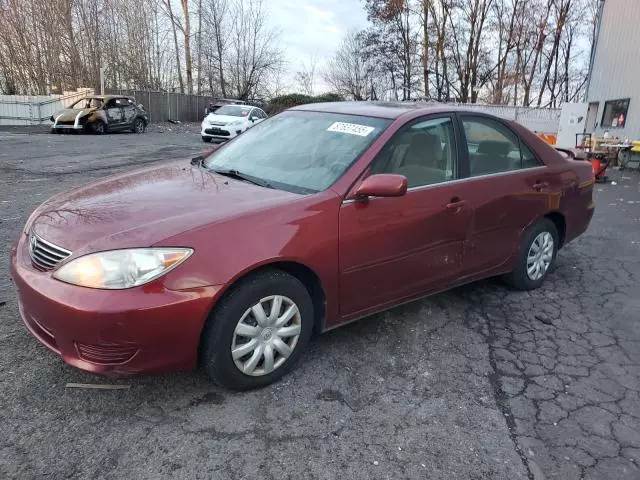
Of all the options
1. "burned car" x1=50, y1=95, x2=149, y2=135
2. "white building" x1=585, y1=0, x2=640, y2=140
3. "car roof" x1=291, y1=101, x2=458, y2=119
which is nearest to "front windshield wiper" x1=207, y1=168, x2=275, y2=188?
"car roof" x1=291, y1=101, x2=458, y2=119

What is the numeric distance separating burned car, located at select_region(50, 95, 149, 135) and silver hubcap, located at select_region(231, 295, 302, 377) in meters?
18.2

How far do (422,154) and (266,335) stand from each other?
5.53 feet

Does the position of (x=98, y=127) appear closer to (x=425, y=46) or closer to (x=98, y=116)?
(x=98, y=116)

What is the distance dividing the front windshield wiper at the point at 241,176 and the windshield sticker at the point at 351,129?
0.67 meters

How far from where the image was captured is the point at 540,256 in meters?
4.59

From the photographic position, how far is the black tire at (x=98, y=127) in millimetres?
18781

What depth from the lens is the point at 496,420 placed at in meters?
2.76

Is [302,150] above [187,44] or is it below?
below

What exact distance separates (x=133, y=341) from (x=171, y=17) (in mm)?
38650

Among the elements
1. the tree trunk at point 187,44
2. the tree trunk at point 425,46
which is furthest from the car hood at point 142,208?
the tree trunk at point 187,44

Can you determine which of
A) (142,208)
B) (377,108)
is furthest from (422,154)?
(142,208)

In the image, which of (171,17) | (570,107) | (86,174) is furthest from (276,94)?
(86,174)

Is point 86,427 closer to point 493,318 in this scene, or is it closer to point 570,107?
point 493,318

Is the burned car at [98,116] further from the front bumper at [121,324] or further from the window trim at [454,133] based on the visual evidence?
the front bumper at [121,324]
